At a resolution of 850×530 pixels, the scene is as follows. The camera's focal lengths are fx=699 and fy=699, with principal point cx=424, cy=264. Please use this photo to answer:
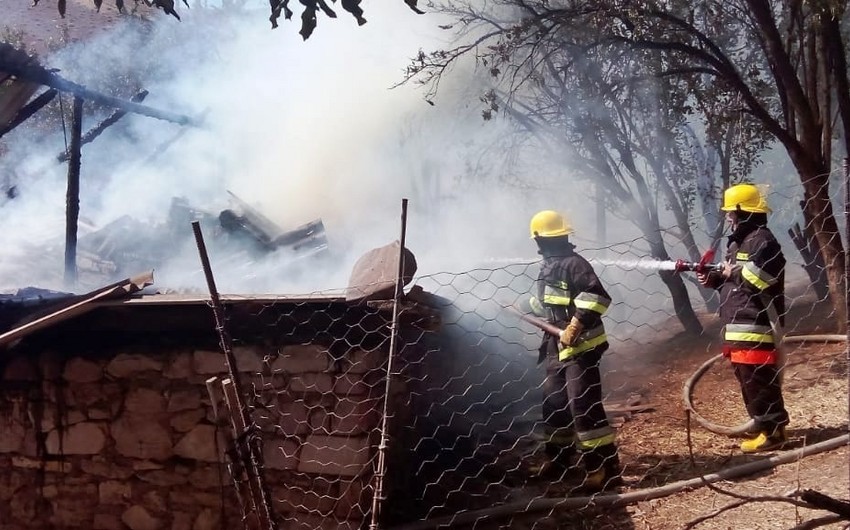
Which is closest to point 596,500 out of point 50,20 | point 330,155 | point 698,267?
point 698,267

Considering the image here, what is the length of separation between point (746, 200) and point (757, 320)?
901 mm

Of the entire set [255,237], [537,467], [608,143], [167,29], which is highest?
[167,29]

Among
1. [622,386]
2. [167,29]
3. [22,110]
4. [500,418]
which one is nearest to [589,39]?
[622,386]

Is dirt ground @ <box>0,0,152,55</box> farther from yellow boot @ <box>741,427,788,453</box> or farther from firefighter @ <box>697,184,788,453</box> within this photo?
yellow boot @ <box>741,427,788,453</box>

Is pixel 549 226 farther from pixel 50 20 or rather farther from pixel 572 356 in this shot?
pixel 50 20

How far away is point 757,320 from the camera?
15.9ft

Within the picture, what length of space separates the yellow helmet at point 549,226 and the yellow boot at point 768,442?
1914mm

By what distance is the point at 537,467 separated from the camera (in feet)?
17.2

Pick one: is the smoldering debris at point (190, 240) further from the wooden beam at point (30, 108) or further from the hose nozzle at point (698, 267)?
the hose nozzle at point (698, 267)

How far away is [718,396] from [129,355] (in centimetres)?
501

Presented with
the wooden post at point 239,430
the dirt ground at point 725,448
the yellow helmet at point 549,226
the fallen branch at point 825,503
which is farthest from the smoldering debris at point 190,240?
the fallen branch at point 825,503

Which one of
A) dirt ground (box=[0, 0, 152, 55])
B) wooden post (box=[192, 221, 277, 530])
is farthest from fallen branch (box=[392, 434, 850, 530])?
dirt ground (box=[0, 0, 152, 55])

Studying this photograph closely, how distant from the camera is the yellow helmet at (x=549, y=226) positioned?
5199mm

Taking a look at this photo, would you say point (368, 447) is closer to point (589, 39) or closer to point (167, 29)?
point (589, 39)
